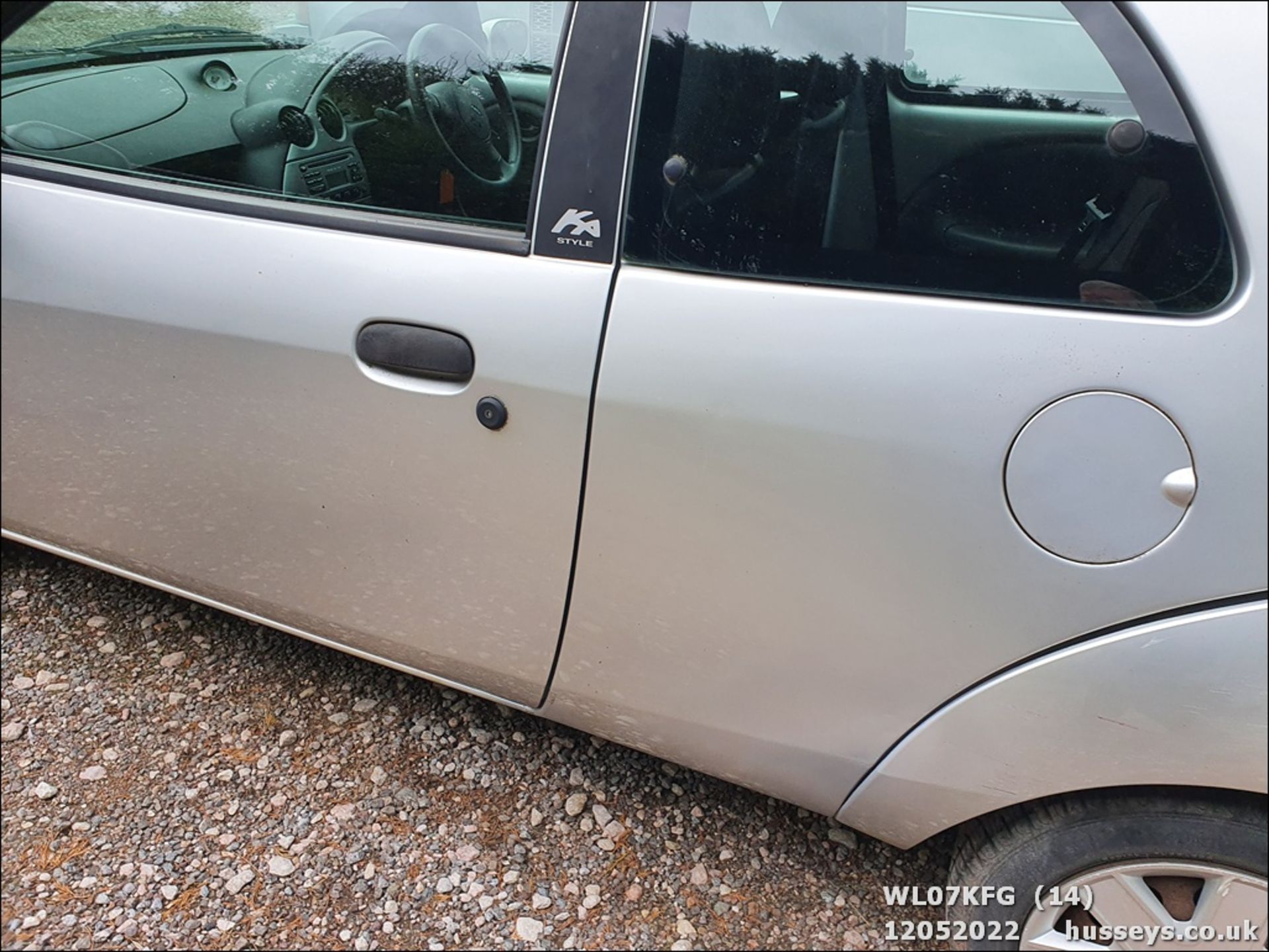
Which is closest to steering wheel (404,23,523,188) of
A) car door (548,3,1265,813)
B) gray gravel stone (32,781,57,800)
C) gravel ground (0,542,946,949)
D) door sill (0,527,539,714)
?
car door (548,3,1265,813)

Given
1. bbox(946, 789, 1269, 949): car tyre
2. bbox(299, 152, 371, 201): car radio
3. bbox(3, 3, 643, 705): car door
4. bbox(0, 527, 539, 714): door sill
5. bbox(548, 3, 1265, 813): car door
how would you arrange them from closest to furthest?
bbox(548, 3, 1265, 813): car door, bbox(946, 789, 1269, 949): car tyre, bbox(3, 3, 643, 705): car door, bbox(299, 152, 371, 201): car radio, bbox(0, 527, 539, 714): door sill

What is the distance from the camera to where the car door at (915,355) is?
4.04ft

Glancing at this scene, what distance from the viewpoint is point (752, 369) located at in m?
1.38

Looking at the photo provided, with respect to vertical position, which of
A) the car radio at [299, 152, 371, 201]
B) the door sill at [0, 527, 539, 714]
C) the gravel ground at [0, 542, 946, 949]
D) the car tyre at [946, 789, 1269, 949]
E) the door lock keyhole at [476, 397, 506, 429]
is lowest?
the gravel ground at [0, 542, 946, 949]

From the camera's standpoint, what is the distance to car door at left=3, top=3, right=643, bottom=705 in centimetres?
150

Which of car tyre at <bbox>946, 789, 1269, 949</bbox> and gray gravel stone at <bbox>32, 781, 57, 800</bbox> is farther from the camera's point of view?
gray gravel stone at <bbox>32, 781, 57, 800</bbox>

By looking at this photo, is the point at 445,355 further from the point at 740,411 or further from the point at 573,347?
the point at 740,411

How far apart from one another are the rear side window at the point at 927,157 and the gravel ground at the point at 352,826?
1.14 metres

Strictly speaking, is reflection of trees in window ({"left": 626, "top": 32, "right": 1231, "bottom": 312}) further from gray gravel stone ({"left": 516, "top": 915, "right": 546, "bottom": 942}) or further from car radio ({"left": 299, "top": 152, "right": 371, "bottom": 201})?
gray gravel stone ({"left": 516, "top": 915, "right": 546, "bottom": 942})

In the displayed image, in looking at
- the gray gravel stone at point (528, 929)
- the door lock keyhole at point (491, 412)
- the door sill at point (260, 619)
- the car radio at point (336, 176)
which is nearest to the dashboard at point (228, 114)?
the car radio at point (336, 176)

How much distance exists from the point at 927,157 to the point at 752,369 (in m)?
0.37

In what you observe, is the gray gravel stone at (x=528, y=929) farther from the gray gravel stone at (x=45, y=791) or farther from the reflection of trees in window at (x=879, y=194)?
the reflection of trees in window at (x=879, y=194)

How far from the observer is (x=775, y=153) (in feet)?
4.51

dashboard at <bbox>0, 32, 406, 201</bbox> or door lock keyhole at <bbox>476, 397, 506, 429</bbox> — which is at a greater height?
dashboard at <bbox>0, 32, 406, 201</bbox>
